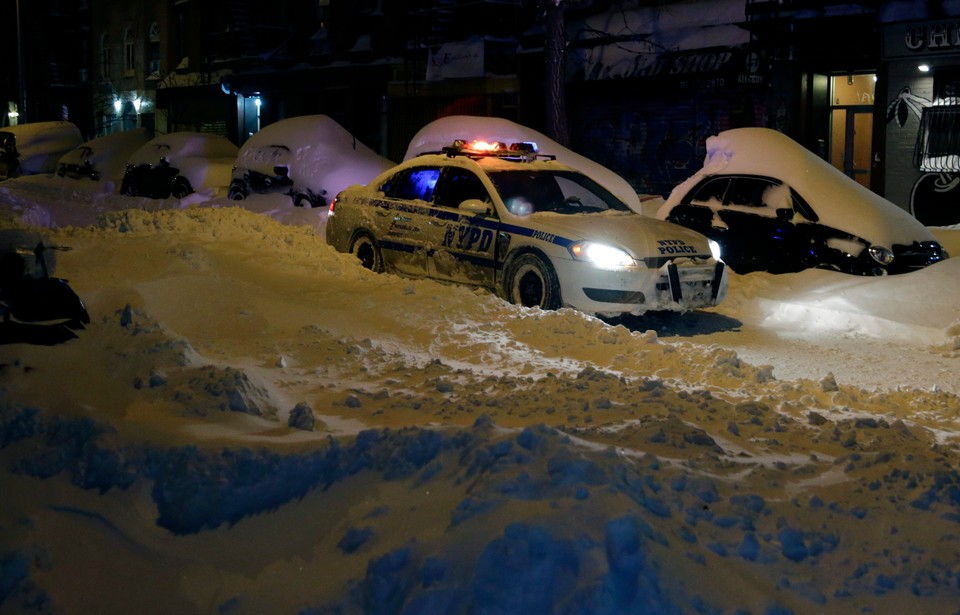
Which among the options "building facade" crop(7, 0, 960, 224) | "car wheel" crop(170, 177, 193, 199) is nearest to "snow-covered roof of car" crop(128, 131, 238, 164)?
"car wheel" crop(170, 177, 193, 199)

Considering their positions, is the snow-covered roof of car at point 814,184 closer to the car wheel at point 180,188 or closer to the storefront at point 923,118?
the storefront at point 923,118

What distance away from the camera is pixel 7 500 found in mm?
4758

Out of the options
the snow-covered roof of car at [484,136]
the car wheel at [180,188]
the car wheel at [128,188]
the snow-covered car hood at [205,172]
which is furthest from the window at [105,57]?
the snow-covered roof of car at [484,136]

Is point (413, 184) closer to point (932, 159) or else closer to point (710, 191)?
point (710, 191)

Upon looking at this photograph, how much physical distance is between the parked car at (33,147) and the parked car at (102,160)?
410 cm

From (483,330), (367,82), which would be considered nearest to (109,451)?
(483,330)

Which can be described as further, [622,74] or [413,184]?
[622,74]

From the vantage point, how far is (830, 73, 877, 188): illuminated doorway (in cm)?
2017

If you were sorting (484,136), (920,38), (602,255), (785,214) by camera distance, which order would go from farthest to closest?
(920,38)
(484,136)
(785,214)
(602,255)

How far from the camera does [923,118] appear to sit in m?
18.5

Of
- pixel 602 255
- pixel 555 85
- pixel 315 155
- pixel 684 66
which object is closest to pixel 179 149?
pixel 315 155

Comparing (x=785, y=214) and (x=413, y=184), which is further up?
(x=413, y=184)

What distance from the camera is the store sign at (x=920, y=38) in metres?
17.7

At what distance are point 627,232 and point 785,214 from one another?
10.3ft
